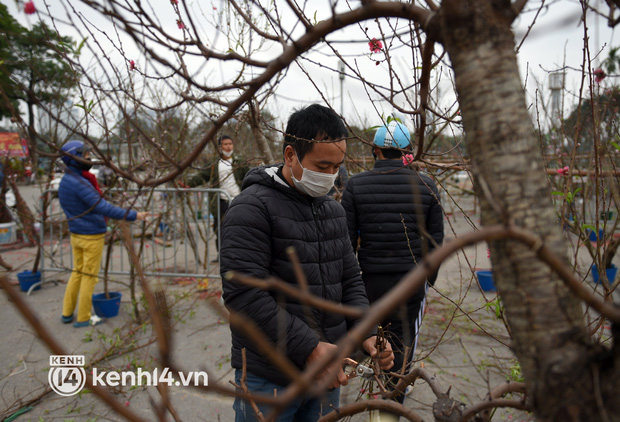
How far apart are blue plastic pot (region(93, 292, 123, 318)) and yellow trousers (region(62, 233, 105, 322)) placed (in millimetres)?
126

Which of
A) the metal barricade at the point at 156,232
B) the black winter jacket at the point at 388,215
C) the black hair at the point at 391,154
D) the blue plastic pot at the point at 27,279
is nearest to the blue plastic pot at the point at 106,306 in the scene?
the metal barricade at the point at 156,232

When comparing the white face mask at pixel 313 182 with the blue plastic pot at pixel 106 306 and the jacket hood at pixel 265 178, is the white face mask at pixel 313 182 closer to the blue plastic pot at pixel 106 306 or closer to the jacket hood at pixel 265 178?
the jacket hood at pixel 265 178

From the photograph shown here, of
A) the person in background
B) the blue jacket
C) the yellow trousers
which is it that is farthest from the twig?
the person in background

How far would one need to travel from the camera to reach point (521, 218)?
→ 71 centimetres

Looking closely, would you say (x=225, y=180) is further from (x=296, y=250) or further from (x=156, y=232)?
(x=296, y=250)

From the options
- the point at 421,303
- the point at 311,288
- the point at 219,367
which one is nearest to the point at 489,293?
the point at 421,303

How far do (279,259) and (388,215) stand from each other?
1.34m

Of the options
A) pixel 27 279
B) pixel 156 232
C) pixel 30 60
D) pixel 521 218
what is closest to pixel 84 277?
pixel 27 279

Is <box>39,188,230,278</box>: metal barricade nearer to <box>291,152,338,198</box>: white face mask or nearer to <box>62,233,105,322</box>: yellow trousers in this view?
<box>62,233,105,322</box>: yellow trousers

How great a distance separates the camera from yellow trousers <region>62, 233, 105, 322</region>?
13.9ft

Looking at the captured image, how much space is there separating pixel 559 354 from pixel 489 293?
197 inches

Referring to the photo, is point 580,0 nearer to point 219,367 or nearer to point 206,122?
point 219,367

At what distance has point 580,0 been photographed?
4.81ft

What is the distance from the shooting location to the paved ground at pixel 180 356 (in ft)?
9.94
